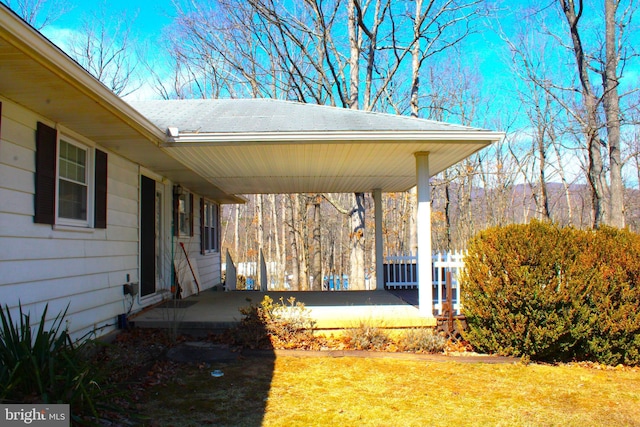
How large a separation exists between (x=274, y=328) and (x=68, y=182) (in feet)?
10.0

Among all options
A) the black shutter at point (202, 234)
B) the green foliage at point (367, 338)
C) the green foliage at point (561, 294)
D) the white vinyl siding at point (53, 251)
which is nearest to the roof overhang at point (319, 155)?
the white vinyl siding at point (53, 251)

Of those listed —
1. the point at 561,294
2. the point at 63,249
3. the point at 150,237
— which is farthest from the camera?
the point at 150,237

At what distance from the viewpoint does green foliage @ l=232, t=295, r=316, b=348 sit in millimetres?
5879

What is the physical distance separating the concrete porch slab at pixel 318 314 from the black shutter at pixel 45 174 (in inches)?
84.6

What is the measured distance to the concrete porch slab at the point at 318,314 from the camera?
20.5 ft

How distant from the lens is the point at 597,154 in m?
11.7

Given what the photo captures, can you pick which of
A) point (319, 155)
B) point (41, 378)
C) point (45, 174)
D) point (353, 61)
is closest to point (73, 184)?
point (45, 174)

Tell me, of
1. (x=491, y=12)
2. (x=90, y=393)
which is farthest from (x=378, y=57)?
(x=90, y=393)

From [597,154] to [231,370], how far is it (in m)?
11.2

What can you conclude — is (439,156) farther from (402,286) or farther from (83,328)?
(83,328)

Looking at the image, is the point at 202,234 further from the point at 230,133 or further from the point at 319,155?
the point at 230,133

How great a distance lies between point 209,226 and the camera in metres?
12.0

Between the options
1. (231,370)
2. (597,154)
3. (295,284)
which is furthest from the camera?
(295,284)

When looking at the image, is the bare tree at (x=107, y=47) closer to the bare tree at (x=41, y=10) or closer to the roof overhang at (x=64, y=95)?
the bare tree at (x=41, y=10)
